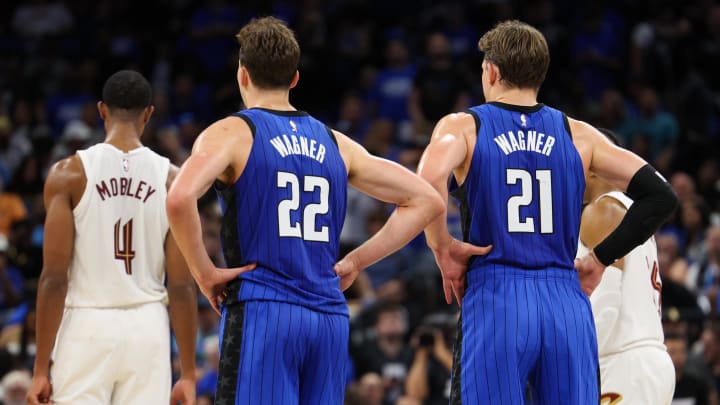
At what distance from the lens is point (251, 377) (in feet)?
17.8

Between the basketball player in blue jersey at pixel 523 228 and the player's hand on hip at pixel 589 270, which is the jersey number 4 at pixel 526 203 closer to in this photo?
the basketball player in blue jersey at pixel 523 228

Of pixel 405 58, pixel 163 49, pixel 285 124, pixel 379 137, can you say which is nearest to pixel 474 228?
pixel 285 124

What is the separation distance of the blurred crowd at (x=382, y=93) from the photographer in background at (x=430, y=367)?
0.14ft

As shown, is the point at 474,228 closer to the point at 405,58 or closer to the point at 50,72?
the point at 405,58

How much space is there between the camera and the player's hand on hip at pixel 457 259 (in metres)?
5.96

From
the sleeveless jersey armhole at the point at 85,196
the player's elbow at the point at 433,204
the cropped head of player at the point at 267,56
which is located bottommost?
the player's elbow at the point at 433,204

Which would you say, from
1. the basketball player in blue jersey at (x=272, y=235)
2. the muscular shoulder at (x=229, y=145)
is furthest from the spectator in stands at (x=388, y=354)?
the muscular shoulder at (x=229, y=145)

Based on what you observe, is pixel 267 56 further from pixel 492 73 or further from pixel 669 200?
pixel 669 200

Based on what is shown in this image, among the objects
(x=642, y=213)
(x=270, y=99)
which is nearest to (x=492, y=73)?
(x=642, y=213)

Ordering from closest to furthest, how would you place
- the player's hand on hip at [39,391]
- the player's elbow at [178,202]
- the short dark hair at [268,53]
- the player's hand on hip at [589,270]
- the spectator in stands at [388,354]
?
the player's elbow at [178,202]
the short dark hair at [268,53]
the player's hand on hip at [589,270]
the player's hand on hip at [39,391]
the spectator in stands at [388,354]

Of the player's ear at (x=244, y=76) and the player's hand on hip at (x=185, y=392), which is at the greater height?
the player's ear at (x=244, y=76)

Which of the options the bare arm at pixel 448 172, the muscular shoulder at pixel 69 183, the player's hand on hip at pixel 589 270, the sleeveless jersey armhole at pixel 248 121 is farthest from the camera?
the muscular shoulder at pixel 69 183

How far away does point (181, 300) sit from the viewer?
22.9ft

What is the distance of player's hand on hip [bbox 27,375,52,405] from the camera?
6.63m
